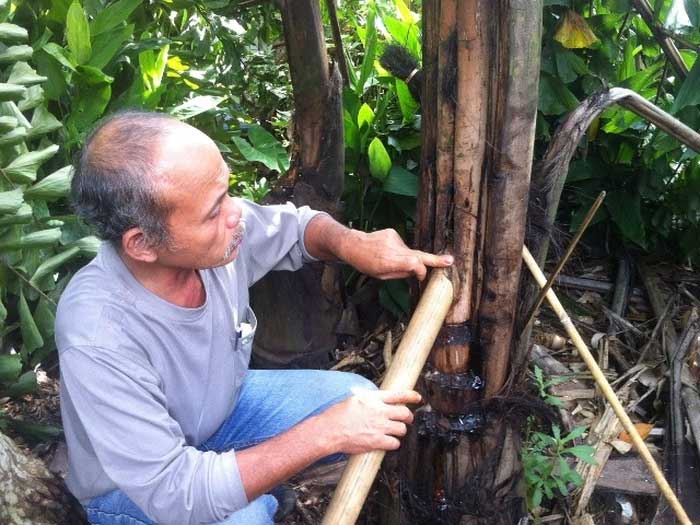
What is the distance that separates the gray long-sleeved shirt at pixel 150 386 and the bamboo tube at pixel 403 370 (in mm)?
215

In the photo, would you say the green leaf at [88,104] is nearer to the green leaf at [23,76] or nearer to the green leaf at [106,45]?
the green leaf at [106,45]

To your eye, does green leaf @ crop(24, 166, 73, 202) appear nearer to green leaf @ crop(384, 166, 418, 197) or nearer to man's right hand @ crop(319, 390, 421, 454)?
green leaf @ crop(384, 166, 418, 197)

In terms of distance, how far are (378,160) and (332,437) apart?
1278mm

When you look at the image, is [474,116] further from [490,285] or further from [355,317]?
[355,317]

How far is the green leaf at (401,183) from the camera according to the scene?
2.47 metres

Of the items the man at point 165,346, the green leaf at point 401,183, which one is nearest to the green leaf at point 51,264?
the man at point 165,346

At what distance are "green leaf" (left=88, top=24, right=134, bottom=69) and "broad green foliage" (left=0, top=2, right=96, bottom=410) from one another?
122 millimetres

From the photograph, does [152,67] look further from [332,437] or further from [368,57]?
[332,437]

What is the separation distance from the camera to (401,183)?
8.14 feet

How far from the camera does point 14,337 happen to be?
2316mm

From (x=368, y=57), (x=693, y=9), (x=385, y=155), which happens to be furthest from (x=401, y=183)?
(x=693, y=9)

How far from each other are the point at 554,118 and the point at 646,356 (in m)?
0.85

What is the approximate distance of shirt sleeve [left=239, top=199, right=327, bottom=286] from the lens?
1868mm

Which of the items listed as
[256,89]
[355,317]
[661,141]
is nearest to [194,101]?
[355,317]
